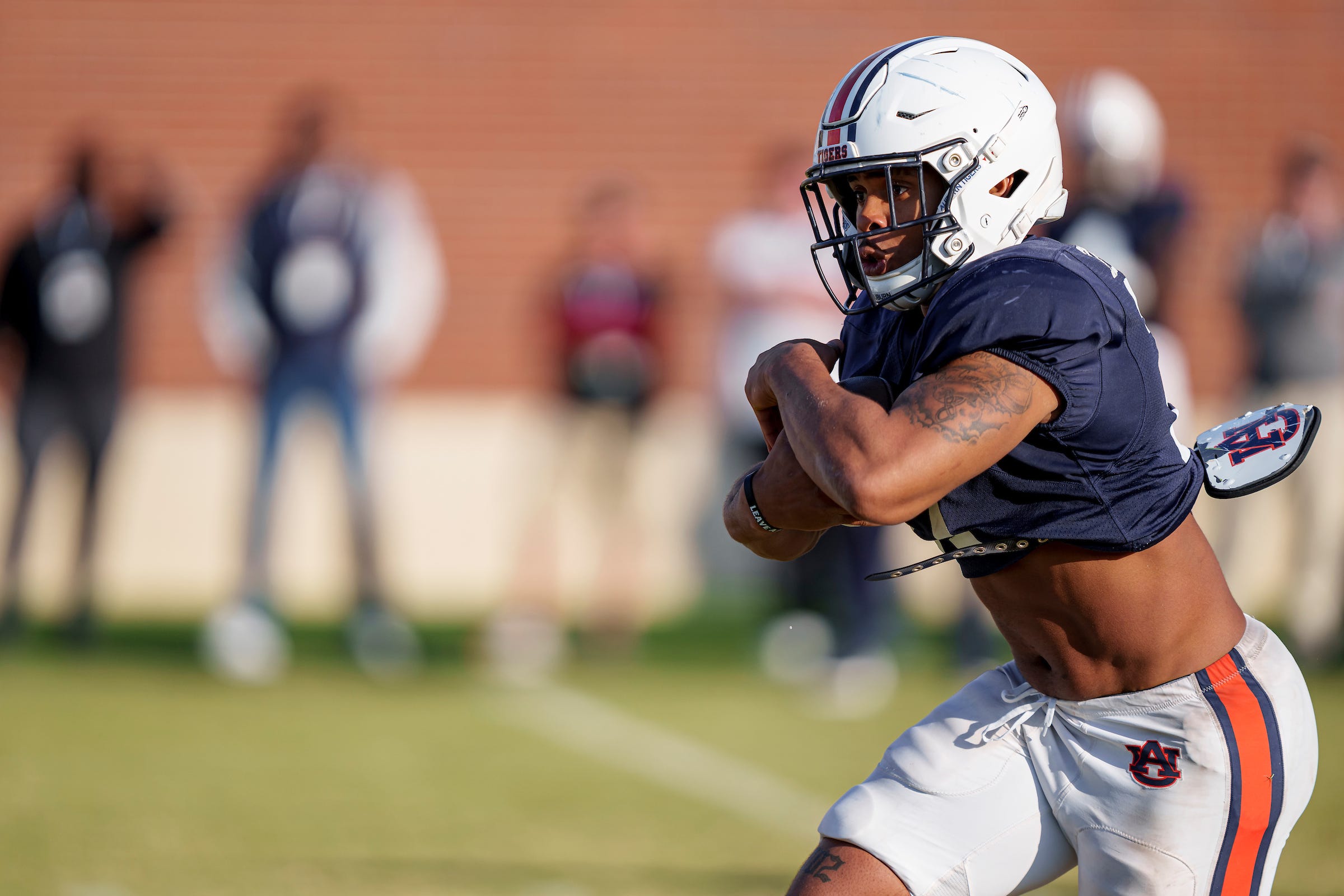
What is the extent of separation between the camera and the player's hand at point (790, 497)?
2.35 m

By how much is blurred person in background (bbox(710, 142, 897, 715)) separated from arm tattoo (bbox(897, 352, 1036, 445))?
4974 mm

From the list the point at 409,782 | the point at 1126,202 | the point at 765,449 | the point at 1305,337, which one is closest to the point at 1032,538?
the point at 1126,202

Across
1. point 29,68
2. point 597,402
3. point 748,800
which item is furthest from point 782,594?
point 29,68

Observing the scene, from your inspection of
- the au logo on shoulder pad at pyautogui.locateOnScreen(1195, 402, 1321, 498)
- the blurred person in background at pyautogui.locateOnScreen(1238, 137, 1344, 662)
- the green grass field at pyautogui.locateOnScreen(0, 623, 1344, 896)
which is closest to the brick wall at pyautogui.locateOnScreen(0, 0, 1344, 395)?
the blurred person in background at pyautogui.locateOnScreen(1238, 137, 1344, 662)

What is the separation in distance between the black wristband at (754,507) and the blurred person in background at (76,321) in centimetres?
647

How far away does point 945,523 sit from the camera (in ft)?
7.85

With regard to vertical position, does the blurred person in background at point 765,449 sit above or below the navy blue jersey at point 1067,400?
below

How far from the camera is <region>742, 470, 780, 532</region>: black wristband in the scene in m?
2.46

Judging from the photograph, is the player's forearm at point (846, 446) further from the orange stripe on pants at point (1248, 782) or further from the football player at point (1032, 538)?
the orange stripe on pants at point (1248, 782)

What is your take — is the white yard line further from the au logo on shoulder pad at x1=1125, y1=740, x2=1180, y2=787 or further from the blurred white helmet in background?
the au logo on shoulder pad at x1=1125, y1=740, x2=1180, y2=787

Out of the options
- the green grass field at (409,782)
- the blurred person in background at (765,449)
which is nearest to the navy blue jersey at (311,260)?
the green grass field at (409,782)

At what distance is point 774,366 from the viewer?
2.42m

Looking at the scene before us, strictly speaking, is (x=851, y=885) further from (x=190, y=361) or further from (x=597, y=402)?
(x=190, y=361)

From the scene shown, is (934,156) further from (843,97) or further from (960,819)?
(960,819)
